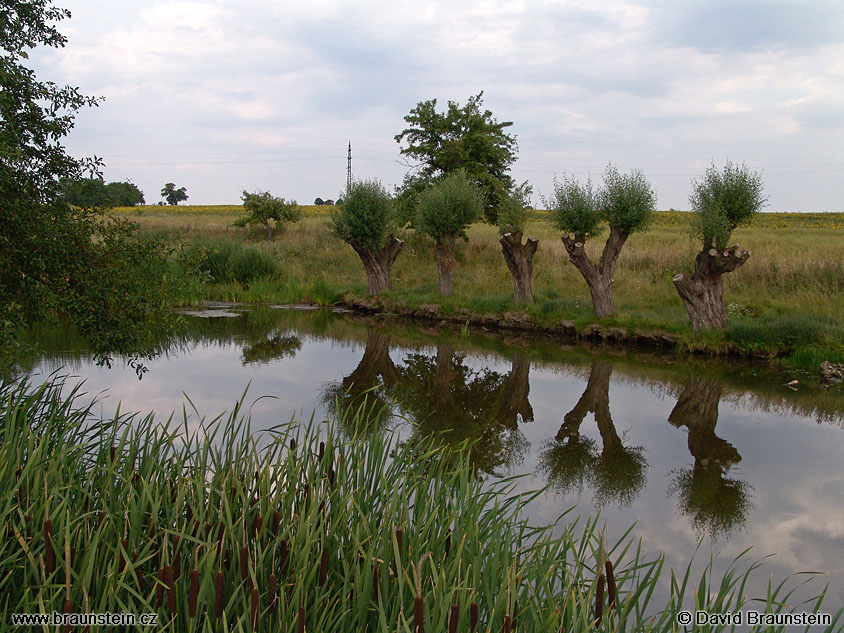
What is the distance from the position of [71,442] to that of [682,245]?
2642cm

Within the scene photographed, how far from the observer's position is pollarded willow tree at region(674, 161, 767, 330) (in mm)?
17234

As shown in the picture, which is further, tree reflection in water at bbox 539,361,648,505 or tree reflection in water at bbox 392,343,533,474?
tree reflection in water at bbox 392,343,533,474

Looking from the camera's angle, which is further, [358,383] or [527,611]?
[358,383]

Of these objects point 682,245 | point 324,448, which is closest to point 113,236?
point 324,448

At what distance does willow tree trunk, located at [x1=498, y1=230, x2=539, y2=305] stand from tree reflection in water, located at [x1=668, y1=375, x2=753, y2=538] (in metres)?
10.8

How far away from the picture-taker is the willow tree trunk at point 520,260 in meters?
22.0

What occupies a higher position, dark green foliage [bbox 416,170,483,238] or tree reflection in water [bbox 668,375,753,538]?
dark green foliage [bbox 416,170,483,238]

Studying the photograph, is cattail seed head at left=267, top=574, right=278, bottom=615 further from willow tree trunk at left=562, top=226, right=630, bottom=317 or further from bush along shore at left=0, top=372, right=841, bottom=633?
willow tree trunk at left=562, top=226, right=630, bottom=317

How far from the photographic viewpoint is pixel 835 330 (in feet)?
52.0

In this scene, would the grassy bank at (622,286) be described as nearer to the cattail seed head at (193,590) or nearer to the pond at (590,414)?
the pond at (590,414)

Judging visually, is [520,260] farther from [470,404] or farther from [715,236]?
[470,404]

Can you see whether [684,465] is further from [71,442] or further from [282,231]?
[282,231]

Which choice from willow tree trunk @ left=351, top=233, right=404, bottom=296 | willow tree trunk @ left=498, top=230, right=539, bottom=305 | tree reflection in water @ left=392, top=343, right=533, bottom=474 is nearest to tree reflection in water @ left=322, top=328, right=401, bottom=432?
tree reflection in water @ left=392, top=343, right=533, bottom=474

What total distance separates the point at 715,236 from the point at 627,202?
3176mm
